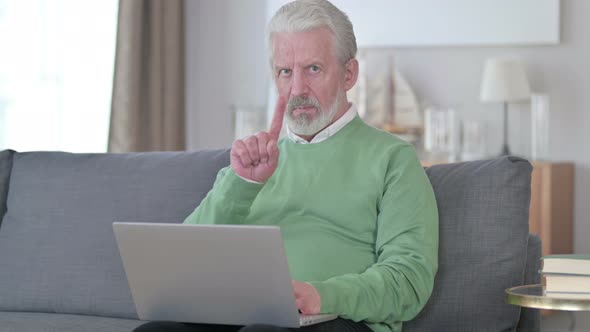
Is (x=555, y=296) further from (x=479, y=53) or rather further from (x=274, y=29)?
(x=479, y=53)

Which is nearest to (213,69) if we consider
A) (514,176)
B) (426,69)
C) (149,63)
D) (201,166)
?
(149,63)

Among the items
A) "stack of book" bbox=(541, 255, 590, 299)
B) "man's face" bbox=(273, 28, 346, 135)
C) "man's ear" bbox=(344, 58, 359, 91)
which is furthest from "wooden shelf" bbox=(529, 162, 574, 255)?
"stack of book" bbox=(541, 255, 590, 299)

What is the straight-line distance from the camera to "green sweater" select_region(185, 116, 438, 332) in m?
1.87

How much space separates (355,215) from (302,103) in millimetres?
282

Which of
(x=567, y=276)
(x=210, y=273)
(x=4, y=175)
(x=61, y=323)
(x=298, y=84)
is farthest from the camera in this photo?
(x=4, y=175)

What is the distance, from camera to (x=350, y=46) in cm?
217

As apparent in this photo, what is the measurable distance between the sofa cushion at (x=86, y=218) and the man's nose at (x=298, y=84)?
418 mm

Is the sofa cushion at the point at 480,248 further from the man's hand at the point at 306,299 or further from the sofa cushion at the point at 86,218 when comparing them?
the sofa cushion at the point at 86,218

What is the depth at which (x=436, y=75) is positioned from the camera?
5.17 m

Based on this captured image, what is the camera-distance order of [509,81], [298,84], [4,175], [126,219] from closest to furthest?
[298,84] < [126,219] < [4,175] < [509,81]

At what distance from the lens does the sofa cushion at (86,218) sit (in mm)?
2453

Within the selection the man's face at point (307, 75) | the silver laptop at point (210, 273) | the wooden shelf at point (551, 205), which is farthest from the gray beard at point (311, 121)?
the wooden shelf at point (551, 205)

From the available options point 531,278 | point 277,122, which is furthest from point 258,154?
point 531,278

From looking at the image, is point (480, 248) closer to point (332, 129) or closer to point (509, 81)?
point (332, 129)
